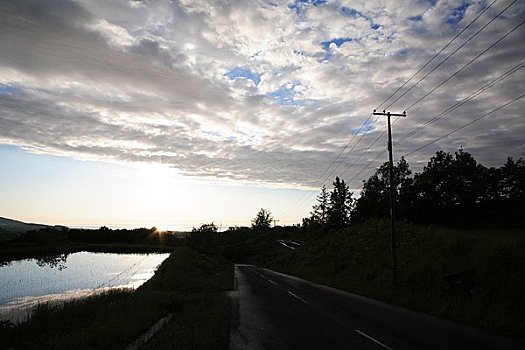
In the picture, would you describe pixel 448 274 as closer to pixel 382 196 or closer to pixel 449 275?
pixel 449 275

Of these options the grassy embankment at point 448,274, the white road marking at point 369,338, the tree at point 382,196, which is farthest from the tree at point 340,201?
the white road marking at point 369,338

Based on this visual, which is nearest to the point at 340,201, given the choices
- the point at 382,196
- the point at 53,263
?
the point at 382,196

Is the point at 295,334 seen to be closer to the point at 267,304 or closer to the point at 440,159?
the point at 267,304

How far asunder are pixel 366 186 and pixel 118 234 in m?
91.9

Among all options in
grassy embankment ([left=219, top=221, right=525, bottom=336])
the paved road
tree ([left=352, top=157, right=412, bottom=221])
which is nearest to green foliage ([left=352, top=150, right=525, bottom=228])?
tree ([left=352, top=157, right=412, bottom=221])

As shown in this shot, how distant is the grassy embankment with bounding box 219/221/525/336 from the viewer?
12.6 m

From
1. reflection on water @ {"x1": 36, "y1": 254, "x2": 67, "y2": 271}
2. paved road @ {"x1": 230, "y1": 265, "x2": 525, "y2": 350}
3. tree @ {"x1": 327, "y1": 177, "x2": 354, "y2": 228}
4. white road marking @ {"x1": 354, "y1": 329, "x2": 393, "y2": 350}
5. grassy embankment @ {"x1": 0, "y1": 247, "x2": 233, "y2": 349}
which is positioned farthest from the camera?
tree @ {"x1": 327, "y1": 177, "x2": 354, "y2": 228}

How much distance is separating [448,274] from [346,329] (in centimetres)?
934

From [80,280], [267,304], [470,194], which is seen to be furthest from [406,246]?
[470,194]

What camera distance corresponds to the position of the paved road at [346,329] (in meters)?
8.79

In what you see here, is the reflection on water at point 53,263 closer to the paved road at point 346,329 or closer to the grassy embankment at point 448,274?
the grassy embankment at point 448,274

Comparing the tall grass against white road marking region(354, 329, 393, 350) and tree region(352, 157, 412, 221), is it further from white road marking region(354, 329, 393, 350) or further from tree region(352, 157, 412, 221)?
tree region(352, 157, 412, 221)

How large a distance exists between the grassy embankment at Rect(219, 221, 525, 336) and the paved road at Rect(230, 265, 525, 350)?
1409 millimetres

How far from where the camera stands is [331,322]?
11.5m
